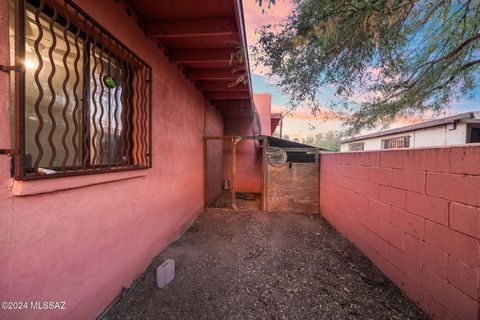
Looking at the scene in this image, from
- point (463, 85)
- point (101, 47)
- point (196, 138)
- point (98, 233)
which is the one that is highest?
point (463, 85)

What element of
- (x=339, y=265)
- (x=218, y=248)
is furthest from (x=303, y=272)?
(x=218, y=248)

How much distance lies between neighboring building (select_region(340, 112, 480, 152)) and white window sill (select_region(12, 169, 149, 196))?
180 inches

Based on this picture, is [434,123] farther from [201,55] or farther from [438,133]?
[201,55]

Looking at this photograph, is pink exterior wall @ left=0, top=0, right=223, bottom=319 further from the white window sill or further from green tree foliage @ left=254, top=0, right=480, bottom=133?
green tree foliage @ left=254, top=0, right=480, bottom=133

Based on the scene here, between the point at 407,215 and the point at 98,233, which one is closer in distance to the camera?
the point at 98,233

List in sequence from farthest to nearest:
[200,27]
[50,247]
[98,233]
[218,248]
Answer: [218,248] < [200,27] < [98,233] < [50,247]

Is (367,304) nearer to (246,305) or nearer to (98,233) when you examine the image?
(246,305)

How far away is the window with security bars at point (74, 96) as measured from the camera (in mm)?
1266

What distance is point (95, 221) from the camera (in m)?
1.66

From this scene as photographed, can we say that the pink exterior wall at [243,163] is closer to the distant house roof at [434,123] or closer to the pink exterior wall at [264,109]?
the pink exterior wall at [264,109]

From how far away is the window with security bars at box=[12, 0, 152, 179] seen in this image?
1266 mm

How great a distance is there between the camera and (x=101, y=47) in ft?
5.93

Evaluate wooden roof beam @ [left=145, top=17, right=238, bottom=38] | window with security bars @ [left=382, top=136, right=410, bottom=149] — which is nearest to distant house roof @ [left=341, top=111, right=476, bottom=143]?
window with security bars @ [left=382, top=136, right=410, bottom=149]

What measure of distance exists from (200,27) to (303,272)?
10.6 feet
